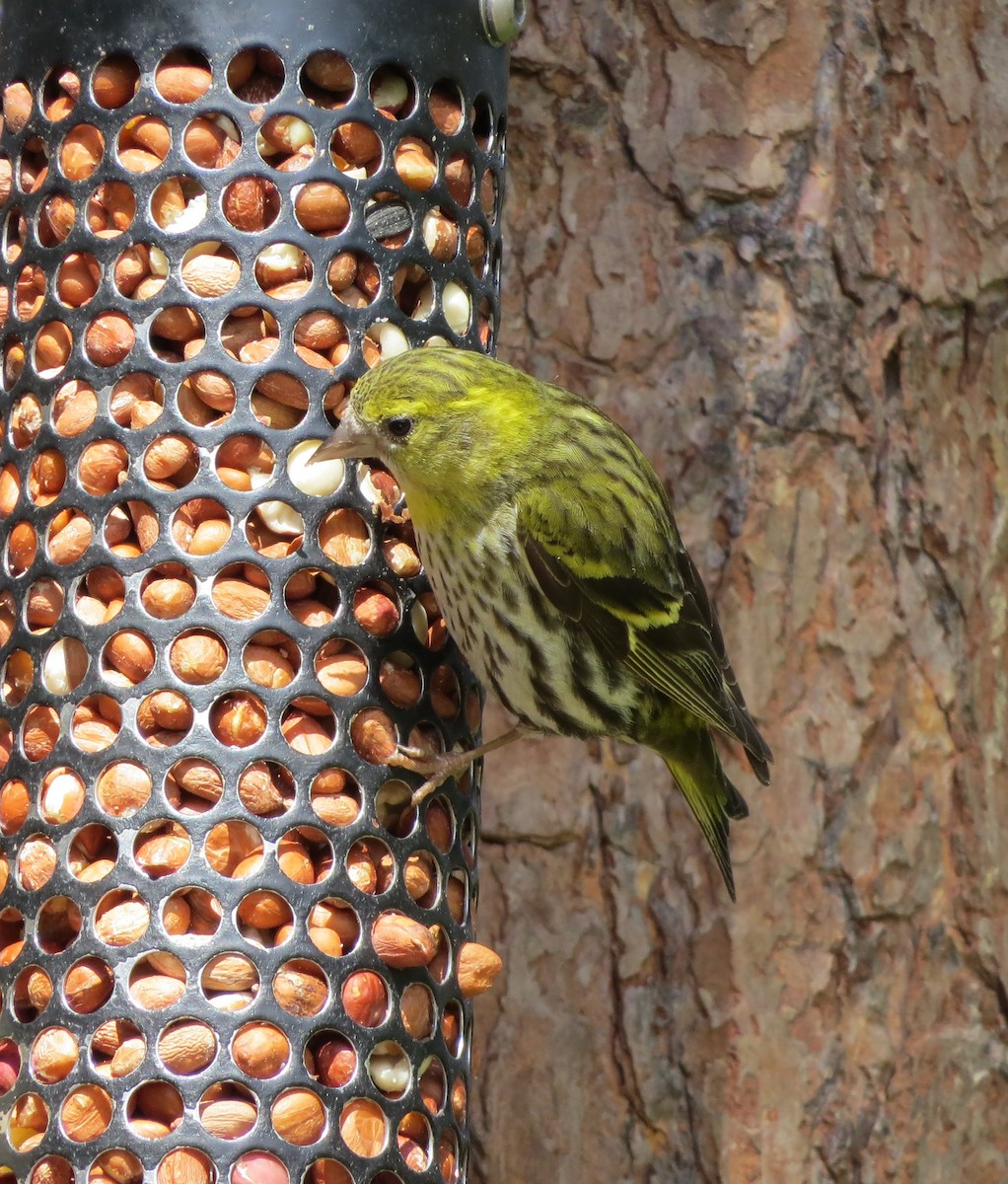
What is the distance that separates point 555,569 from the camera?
151 inches

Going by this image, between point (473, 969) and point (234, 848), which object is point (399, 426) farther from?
point (473, 969)

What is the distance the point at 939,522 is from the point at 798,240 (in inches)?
32.1

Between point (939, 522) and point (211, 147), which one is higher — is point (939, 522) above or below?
below

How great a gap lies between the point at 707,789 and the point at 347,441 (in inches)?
55.8

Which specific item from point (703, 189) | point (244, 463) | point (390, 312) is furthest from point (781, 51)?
point (244, 463)

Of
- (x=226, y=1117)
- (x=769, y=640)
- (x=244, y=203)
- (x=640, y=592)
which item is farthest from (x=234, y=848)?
(x=769, y=640)

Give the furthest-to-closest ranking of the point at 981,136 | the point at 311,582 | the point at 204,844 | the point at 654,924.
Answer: the point at 981,136 < the point at 654,924 < the point at 311,582 < the point at 204,844

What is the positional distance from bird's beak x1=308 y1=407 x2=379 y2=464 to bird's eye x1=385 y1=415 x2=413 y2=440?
7cm

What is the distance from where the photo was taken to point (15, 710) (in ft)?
10.8

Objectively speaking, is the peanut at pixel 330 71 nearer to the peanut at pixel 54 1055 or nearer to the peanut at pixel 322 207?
the peanut at pixel 322 207

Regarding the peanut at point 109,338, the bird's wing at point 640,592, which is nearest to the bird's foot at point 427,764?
the bird's wing at point 640,592

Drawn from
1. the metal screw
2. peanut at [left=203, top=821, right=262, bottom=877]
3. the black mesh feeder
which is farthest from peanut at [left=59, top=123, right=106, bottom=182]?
peanut at [left=203, top=821, right=262, bottom=877]

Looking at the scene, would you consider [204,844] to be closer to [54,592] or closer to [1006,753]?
[54,592]

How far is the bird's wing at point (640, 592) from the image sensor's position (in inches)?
152
